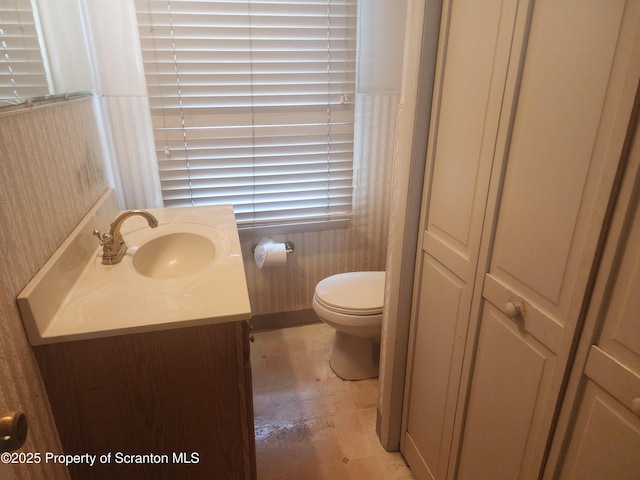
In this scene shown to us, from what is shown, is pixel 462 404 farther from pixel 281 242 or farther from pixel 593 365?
pixel 281 242

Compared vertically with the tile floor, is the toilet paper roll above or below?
above

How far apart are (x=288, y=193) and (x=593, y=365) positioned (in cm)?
174

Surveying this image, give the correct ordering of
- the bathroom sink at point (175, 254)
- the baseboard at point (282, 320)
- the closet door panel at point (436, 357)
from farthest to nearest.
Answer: the baseboard at point (282, 320) → the bathroom sink at point (175, 254) → the closet door panel at point (436, 357)

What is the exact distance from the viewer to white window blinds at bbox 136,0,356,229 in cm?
186

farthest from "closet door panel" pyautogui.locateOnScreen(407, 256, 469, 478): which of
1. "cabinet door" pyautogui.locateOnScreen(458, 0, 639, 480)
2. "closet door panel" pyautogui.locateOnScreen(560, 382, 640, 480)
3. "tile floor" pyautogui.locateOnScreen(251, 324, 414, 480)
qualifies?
"closet door panel" pyautogui.locateOnScreen(560, 382, 640, 480)

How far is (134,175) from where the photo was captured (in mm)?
1962

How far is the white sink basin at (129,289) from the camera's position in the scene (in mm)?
951

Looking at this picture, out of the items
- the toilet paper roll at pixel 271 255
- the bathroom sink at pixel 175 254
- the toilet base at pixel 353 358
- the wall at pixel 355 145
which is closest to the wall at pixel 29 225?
the bathroom sink at pixel 175 254

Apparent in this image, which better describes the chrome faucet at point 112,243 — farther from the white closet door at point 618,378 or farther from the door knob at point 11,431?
the white closet door at point 618,378

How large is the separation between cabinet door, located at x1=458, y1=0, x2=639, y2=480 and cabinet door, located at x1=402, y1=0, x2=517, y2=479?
0.08m

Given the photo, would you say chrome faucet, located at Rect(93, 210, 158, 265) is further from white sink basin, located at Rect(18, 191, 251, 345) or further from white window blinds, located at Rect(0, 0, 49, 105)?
white window blinds, located at Rect(0, 0, 49, 105)

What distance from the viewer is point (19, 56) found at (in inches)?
40.9

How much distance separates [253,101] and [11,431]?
1.75m

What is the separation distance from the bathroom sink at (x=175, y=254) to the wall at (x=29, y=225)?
30cm
